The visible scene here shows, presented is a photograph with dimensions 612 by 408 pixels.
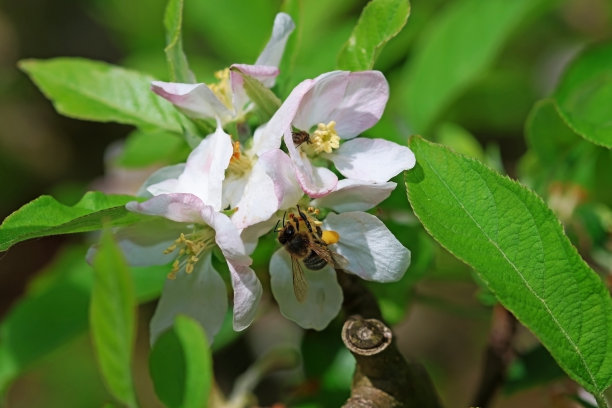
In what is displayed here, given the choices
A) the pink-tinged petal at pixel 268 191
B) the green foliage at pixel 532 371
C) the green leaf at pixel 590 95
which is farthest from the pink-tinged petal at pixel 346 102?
the green foliage at pixel 532 371

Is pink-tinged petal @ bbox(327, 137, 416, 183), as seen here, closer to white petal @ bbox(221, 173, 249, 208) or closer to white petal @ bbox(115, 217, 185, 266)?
white petal @ bbox(221, 173, 249, 208)

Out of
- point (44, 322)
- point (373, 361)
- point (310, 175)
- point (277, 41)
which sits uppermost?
point (277, 41)

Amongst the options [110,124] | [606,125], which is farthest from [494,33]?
[110,124]

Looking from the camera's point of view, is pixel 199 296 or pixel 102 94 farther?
pixel 102 94

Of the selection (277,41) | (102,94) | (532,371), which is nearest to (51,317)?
(102,94)

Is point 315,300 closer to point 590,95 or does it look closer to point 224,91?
point 224,91

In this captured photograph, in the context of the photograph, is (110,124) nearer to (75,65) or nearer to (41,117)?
(41,117)

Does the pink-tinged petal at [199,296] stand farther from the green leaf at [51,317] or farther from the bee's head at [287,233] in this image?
the green leaf at [51,317]
